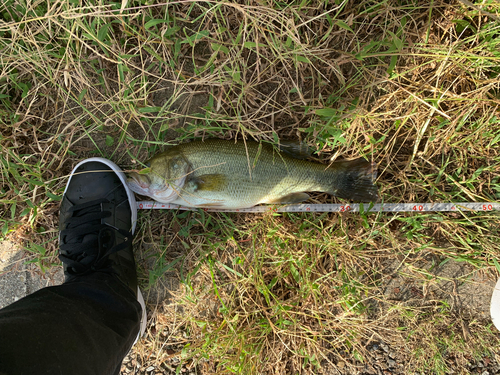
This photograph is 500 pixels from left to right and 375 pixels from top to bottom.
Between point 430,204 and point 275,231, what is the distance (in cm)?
156

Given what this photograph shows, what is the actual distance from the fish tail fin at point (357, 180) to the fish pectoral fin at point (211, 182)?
1067 mm

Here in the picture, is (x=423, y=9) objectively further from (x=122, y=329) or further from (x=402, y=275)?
(x=122, y=329)

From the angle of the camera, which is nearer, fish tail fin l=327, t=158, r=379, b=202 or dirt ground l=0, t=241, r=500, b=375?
fish tail fin l=327, t=158, r=379, b=202

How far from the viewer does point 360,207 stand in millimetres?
2869

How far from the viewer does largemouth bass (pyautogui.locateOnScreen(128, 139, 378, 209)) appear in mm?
2682

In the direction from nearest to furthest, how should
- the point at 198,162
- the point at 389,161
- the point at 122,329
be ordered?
the point at 122,329 → the point at 198,162 → the point at 389,161

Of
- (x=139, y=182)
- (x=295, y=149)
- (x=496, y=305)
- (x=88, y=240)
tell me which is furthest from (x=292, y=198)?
(x=496, y=305)

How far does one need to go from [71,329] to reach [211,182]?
149 centimetres

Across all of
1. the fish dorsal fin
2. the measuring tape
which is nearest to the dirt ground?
the measuring tape

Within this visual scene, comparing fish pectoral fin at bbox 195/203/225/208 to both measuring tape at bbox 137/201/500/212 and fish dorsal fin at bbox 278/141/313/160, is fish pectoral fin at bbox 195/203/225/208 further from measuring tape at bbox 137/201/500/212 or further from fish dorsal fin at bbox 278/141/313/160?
fish dorsal fin at bbox 278/141/313/160

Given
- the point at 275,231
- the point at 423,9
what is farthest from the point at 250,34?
the point at 275,231

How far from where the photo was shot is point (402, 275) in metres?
3.06

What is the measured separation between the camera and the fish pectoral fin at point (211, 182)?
8.82 feet

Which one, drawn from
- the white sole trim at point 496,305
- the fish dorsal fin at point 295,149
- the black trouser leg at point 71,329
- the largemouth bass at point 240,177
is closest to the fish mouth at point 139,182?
the largemouth bass at point 240,177
